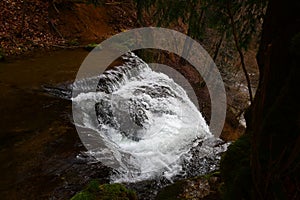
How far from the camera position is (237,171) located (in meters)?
2.31

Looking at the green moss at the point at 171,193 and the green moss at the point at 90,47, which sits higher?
the green moss at the point at 90,47

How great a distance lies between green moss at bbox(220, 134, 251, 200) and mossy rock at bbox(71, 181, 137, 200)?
179cm

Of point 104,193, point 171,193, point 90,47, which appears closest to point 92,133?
point 104,193

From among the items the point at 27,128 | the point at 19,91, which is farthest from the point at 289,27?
the point at 19,91

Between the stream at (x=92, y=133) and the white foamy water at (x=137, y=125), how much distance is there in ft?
0.08

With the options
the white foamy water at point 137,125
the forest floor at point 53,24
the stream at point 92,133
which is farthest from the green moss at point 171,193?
the forest floor at point 53,24

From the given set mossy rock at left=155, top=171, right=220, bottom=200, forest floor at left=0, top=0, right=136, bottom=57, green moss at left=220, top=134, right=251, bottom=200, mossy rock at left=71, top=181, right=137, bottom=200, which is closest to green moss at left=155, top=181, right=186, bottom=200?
mossy rock at left=155, top=171, right=220, bottom=200

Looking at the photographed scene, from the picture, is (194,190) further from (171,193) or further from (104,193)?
(104,193)

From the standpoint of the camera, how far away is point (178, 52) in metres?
16.0

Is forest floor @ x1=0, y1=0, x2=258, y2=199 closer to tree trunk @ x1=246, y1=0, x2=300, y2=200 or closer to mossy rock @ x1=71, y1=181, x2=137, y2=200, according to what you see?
mossy rock @ x1=71, y1=181, x2=137, y2=200

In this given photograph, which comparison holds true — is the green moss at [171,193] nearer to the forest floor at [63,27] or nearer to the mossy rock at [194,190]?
the mossy rock at [194,190]

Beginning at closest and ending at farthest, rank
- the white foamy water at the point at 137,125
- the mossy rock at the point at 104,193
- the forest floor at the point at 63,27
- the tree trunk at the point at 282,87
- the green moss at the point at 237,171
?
the tree trunk at the point at 282,87, the green moss at the point at 237,171, the mossy rock at the point at 104,193, the white foamy water at the point at 137,125, the forest floor at the point at 63,27

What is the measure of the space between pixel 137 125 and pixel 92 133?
1602 mm

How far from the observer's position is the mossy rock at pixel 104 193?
3721mm
